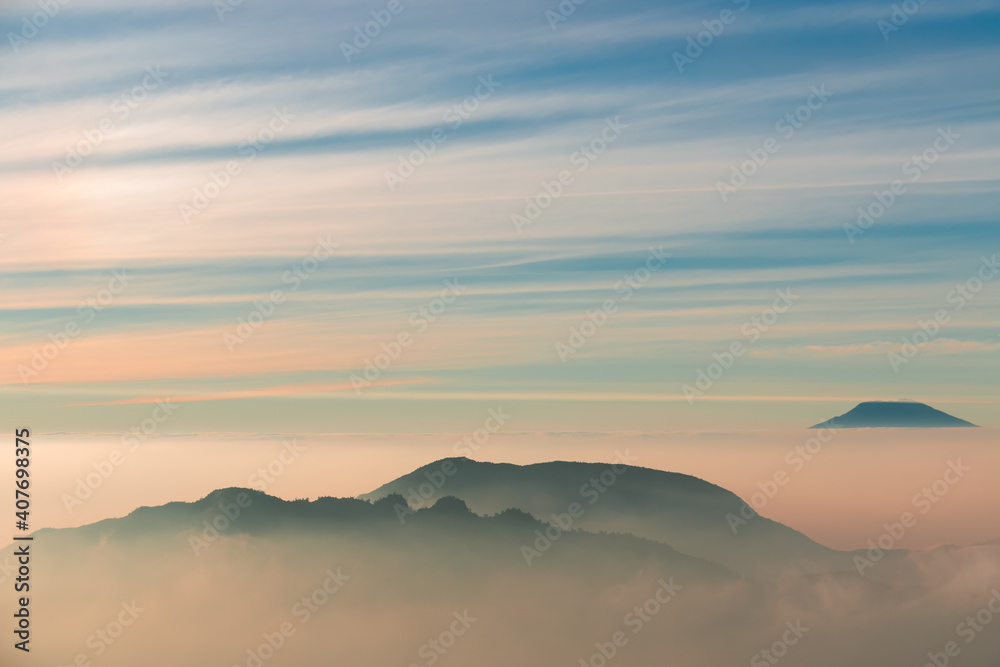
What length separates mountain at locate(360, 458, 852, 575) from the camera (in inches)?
4464

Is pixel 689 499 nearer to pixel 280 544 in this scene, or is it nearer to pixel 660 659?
pixel 660 659

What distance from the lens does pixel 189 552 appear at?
11856 centimetres

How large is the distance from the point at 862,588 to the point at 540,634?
41.1 meters

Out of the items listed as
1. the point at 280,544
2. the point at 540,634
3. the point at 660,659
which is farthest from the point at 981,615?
the point at 280,544
